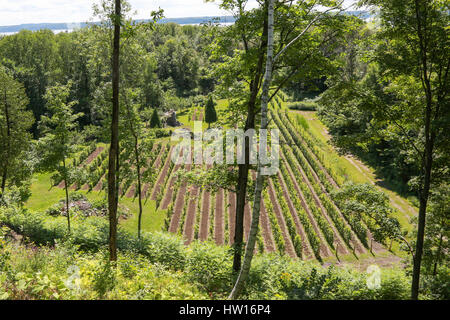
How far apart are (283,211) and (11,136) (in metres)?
17.9

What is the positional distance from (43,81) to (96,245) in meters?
40.6

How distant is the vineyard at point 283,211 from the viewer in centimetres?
1734

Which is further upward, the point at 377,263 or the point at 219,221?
the point at 219,221

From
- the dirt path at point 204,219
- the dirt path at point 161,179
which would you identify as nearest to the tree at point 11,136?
the dirt path at point 161,179

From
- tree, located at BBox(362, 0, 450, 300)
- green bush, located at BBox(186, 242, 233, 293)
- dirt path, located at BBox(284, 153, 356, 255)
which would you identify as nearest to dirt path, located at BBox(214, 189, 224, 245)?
dirt path, located at BBox(284, 153, 356, 255)

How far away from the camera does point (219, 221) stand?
19.9 metres

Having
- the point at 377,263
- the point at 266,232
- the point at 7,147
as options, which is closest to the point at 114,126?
the point at 266,232

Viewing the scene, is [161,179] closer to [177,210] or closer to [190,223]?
[177,210]

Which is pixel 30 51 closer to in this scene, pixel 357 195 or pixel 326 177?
pixel 326 177

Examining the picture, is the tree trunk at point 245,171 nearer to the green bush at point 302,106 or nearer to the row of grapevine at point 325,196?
the row of grapevine at point 325,196

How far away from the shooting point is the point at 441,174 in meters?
Answer: 7.22

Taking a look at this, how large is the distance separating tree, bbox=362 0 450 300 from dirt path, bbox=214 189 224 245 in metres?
11.9

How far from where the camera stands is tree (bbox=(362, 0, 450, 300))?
6371mm
